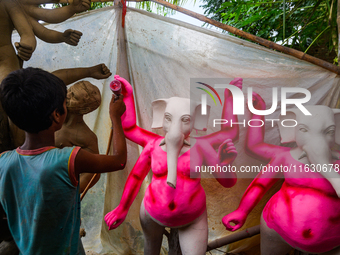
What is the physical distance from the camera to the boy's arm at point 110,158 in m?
1.03

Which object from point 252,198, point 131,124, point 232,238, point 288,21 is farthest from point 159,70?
point 288,21

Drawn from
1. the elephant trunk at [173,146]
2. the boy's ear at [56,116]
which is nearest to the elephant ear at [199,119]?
the elephant trunk at [173,146]

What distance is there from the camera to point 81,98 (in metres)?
1.66

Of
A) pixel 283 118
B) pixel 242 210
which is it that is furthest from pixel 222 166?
pixel 283 118

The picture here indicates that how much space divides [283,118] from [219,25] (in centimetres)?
71

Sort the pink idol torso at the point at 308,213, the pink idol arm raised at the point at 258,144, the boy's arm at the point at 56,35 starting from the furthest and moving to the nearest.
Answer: the boy's arm at the point at 56,35
the pink idol arm raised at the point at 258,144
the pink idol torso at the point at 308,213

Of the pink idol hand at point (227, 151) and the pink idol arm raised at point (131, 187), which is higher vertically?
the pink idol hand at point (227, 151)

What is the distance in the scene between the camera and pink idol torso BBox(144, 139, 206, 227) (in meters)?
1.43

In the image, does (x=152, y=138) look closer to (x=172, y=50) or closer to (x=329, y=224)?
(x=172, y=50)

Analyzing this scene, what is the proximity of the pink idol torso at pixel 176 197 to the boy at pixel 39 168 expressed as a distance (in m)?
0.47

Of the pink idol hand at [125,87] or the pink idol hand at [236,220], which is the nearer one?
the pink idol hand at [236,220]

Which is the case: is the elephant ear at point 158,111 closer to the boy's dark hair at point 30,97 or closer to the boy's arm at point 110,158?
the boy's arm at point 110,158

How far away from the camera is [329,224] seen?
1279 millimetres

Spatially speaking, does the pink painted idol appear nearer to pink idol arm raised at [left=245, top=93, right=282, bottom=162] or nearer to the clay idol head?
pink idol arm raised at [left=245, top=93, right=282, bottom=162]
